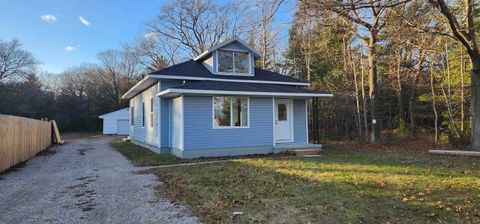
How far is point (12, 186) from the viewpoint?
279 inches

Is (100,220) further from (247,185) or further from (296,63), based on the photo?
(296,63)

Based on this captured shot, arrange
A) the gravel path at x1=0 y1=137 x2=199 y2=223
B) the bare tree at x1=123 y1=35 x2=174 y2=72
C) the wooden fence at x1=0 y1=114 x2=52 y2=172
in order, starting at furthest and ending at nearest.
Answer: the bare tree at x1=123 y1=35 x2=174 y2=72 < the wooden fence at x1=0 y1=114 x2=52 y2=172 < the gravel path at x1=0 y1=137 x2=199 y2=223

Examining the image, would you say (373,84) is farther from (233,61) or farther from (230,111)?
(230,111)

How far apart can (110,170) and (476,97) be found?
43.6ft

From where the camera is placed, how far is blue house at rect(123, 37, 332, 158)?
11508 millimetres

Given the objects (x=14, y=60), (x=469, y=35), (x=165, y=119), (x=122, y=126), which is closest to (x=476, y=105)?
(x=469, y=35)

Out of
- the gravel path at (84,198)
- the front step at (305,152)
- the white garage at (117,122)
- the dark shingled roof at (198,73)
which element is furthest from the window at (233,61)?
the white garage at (117,122)

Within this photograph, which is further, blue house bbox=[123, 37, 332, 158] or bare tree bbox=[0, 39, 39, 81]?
bare tree bbox=[0, 39, 39, 81]

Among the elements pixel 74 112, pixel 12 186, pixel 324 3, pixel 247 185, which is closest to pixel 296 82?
pixel 324 3

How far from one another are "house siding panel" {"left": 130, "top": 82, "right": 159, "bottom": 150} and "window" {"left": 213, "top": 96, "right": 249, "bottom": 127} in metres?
3.21

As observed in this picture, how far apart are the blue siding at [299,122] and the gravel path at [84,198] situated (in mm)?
7207

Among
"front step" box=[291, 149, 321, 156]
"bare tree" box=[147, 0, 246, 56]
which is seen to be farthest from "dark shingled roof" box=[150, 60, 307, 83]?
"bare tree" box=[147, 0, 246, 56]

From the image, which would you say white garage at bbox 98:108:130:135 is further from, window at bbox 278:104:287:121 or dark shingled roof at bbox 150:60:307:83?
window at bbox 278:104:287:121

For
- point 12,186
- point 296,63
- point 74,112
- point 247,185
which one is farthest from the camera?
point 74,112
